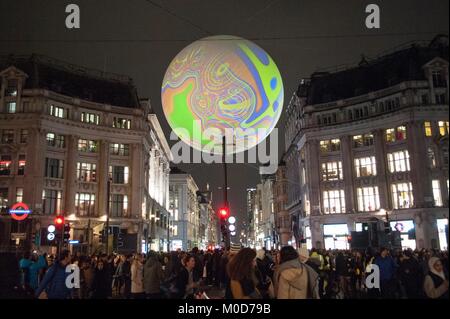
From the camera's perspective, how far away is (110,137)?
2404 inches

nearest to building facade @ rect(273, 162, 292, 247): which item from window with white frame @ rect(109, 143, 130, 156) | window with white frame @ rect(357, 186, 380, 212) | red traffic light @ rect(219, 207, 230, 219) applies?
window with white frame @ rect(357, 186, 380, 212)

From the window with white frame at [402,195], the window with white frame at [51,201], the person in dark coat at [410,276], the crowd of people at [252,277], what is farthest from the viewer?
the window with white frame at [402,195]

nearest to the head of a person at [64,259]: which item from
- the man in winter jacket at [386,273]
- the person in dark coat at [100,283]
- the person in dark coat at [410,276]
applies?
the person in dark coat at [100,283]

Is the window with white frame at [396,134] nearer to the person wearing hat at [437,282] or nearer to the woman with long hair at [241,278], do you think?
the person wearing hat at [437,282]

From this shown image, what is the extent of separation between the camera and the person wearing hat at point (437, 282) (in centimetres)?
730

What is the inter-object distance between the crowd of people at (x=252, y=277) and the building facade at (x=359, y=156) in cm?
3725

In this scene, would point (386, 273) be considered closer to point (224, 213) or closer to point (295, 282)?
point (295, 282)

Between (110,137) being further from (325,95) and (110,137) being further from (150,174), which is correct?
(325,95)

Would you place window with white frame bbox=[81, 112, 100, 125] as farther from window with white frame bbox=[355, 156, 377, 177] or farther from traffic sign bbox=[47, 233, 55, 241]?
window with white frame bbox=[355, 156, 377, 177]

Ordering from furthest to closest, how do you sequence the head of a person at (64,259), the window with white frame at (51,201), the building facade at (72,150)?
the window with white frame at (51,201) < the building facade at (72,150) < the head of a person at (64,259)

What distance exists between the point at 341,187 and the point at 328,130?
903 cm

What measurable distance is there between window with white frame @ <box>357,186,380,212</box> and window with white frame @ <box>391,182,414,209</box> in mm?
2596

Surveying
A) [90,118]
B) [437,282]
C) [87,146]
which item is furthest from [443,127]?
[90,118]
